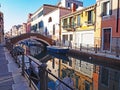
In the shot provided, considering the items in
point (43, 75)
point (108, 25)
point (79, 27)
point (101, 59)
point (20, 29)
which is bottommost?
point (101, 59)

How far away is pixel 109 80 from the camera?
1119 centimetres

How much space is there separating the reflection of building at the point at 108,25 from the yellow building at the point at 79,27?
1.58 meters

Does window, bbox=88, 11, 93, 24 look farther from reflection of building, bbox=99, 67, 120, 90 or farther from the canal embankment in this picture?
reflection of building, bbox=99, 67, 120, 90

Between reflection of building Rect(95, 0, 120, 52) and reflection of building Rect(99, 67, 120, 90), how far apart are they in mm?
5743

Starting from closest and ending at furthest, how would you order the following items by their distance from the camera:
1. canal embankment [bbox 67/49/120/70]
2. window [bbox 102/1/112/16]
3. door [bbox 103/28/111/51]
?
canal embankment [bbox 67/49/120/70], door [bbox 103/28/111/51], window [bbox 102/1/112/16]

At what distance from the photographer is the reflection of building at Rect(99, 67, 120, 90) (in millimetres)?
9937

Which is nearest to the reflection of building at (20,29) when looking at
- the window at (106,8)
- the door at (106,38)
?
the window at (106,8)

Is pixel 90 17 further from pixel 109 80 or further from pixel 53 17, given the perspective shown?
pixel 109 80

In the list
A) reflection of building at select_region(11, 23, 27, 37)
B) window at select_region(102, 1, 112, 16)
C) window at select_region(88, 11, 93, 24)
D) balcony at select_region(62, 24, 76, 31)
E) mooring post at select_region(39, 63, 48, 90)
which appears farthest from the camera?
reflection of building at select_region(11, 23, 27, 37)

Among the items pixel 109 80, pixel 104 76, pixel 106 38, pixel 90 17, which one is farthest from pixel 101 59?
pixel 90 17

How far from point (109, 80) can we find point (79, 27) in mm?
17441

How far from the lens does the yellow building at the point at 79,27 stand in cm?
2458

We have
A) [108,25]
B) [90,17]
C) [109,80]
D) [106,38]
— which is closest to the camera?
[109,80]

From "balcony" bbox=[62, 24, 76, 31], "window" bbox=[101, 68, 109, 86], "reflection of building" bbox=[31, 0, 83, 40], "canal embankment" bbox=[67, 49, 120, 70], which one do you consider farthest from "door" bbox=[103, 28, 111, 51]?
"reflection of building" bbox=[31, 0, 83, 40]
